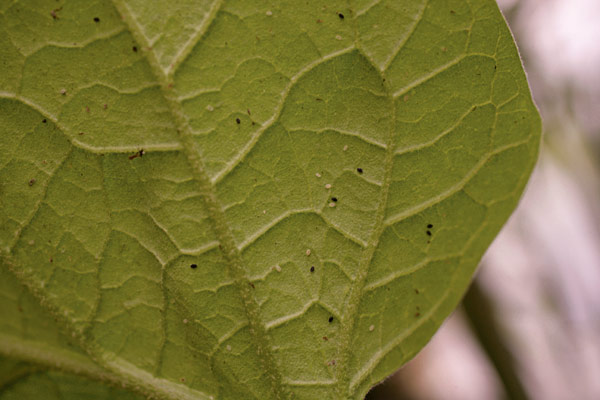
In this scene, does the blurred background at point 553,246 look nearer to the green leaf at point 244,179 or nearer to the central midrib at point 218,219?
the green leaf at point 244,179

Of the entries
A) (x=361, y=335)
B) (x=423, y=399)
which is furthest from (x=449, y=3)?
(x=423, y=399)

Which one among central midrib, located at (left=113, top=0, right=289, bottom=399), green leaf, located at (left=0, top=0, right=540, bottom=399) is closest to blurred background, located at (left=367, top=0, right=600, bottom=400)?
green leaf, located at (left=0, top=0, right=540, bottom=399)

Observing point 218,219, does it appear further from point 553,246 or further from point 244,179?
point 553,246

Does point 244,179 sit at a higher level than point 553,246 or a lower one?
higher

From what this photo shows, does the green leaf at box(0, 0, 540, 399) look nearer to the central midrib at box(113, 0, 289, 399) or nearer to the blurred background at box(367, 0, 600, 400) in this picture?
the central midrib at box(113, 0, 289, 399)

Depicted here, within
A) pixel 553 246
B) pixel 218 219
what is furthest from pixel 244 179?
pixel 553 246

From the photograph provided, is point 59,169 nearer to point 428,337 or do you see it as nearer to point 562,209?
point 428,337

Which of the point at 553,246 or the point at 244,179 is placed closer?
the point at 244,179

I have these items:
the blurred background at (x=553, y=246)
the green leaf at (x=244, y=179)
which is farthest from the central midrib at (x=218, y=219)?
the blurred background at (x=553, y=246)
